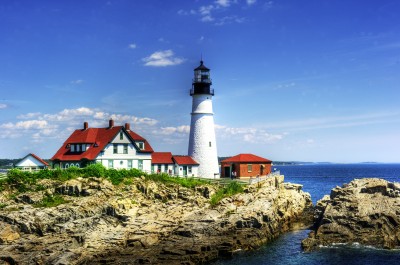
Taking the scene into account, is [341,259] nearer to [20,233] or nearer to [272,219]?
[272,219]

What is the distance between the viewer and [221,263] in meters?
30.8

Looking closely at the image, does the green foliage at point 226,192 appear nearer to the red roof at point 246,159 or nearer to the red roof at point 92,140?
the red roof at point 246,159

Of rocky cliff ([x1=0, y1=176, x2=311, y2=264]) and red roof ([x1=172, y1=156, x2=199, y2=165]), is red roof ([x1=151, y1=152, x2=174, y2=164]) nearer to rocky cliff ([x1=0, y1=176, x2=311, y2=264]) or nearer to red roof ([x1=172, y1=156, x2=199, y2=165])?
red roof ([x1=172, y1=156, x2=199, y2=165])

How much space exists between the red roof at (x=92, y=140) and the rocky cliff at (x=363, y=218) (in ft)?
72.5

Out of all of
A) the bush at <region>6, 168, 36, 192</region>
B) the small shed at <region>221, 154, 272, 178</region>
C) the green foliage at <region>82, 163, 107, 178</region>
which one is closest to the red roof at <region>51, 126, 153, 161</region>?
the green foliage at <region>82, 163, 107, 178</region>

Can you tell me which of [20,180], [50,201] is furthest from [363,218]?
[20,180]

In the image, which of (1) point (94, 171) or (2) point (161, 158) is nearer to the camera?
(1) point (94, 171)

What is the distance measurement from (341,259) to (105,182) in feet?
A: 71.4

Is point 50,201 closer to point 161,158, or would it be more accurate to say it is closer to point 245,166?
point 161,158

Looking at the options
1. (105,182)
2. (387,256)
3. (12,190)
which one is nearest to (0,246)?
(12,190)

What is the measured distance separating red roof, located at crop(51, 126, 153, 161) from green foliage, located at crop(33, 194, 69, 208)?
32.2ft

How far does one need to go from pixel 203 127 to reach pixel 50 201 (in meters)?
21.1

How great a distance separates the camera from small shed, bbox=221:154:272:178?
53188 mm

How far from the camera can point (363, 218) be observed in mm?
37469
